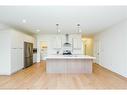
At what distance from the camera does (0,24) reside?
19.9 ft

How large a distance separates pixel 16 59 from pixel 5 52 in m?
0.78

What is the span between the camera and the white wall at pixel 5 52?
6414 millimetres

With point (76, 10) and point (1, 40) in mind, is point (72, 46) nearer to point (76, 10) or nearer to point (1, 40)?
point (1, 40)

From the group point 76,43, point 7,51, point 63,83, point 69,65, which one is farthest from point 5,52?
point 76,43

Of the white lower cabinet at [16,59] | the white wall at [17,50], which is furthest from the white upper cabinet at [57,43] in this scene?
the white lower cabinet at [16,59]

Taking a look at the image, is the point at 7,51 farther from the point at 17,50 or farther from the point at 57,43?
the point at 57,43

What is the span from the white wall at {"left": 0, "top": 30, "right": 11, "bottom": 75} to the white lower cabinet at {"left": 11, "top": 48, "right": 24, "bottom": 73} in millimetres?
245

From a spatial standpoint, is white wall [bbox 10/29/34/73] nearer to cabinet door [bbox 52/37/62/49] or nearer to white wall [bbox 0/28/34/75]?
white wall [bbox 0/28/34/75]

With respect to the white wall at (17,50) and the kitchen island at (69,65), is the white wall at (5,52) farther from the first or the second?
the kitchen island at (69,65)

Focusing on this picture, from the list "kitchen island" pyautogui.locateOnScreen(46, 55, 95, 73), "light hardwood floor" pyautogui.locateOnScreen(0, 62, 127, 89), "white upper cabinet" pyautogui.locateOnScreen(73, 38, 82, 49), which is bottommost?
"light hardwood floor" pyautogui.locateOnScreen(0, 62, 127, 89)

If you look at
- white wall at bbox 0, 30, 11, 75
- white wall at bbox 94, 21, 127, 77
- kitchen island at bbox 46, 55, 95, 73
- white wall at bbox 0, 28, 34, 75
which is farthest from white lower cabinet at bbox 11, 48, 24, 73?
white wall at bbox 94, 21, 127, 77

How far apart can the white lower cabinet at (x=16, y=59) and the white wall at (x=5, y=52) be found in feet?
0.80

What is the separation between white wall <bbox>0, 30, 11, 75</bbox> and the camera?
6.41 meters
